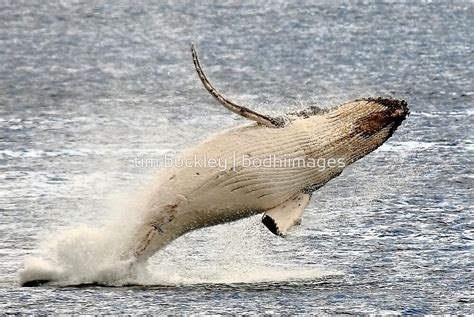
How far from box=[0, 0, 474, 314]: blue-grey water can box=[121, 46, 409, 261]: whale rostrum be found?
0.36 meters

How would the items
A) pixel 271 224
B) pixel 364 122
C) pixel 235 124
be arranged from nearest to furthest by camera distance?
pixel 271 224, pixel 364 122, pixel 235 124

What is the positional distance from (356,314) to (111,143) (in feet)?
17.4

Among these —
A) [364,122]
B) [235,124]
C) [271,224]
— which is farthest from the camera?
[235,124]

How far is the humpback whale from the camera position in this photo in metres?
7.78

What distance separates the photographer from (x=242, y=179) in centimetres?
783

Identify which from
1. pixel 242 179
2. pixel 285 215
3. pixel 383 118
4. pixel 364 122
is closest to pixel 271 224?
pixel 285 215

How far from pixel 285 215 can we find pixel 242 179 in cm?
31

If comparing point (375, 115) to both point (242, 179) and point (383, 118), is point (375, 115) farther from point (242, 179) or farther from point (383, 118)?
point (242, 179)

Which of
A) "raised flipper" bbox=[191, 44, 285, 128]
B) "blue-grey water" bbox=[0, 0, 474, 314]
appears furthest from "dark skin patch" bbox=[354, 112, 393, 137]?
"blue-grey water" bbox=[0, 0, 474, 314]

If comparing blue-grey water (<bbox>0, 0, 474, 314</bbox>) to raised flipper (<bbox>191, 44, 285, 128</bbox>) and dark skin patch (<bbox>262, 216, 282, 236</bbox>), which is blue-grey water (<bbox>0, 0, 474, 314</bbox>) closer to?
dark skin patch (<bbox>262, 216, 282, 236</bbox>)

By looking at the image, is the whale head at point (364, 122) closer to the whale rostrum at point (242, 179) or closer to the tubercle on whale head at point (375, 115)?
the tubercle on whale head at point (375, 115)

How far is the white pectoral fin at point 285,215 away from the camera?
307 inches

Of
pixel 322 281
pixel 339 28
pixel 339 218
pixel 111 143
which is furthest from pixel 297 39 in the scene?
pixel 322 281

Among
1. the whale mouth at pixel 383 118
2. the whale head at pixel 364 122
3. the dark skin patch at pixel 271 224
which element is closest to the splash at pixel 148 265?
the dark skin patch at pixel 271 224
